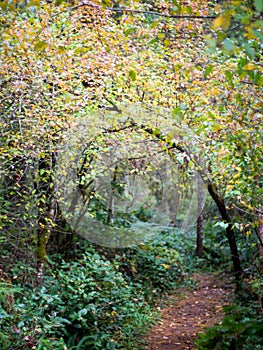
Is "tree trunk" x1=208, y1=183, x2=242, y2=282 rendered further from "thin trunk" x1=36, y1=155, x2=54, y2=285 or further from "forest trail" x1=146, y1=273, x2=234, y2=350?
"thin trunk" x1=36, y1=155, x2=54, y2=285

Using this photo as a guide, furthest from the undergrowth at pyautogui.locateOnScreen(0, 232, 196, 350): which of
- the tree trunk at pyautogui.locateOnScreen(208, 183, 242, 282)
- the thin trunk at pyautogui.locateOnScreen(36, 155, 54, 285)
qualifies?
the tree trunk at pyautogui.locateOnScreen(208, 183, 242, 282)

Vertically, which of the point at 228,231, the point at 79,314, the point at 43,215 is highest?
the point at 228,231

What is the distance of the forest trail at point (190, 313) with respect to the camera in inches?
276

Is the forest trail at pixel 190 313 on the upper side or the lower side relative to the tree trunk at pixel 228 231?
lower

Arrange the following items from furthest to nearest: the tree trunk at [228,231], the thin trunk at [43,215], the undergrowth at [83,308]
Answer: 1. the tree trunk at [228,231]
2. the thin trunk at [43,215]
3. the undergrowth at [83,308]

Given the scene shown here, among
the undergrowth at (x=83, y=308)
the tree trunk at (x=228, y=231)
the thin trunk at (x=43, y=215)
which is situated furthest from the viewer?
the tree trunk at (x=228, y=231)

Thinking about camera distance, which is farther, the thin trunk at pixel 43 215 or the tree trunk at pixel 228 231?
the tree trunk at pixel 228 231

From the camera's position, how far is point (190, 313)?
8805mm

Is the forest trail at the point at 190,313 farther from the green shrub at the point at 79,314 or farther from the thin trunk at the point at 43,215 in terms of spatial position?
the thin trunk at the point at 43,215

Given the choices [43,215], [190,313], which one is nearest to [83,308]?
[43,215]

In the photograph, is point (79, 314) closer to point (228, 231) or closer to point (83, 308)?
point (83, 308)

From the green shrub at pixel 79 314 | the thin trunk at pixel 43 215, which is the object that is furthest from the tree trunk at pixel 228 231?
the thin trunk at pixel 43 215

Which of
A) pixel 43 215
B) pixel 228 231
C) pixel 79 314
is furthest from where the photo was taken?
pixel 228 231

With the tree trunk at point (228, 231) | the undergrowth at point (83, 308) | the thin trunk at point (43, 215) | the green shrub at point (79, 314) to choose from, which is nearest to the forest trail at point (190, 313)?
the undergrowth at point (83, 308)
